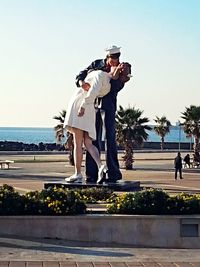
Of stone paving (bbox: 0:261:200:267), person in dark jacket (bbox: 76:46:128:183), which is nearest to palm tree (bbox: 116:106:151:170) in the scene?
person in dark jacket (bbox: 76:46:128:183)

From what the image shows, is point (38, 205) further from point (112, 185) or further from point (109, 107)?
point (109, 107)

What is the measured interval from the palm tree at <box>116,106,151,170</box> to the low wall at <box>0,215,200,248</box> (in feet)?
99.4

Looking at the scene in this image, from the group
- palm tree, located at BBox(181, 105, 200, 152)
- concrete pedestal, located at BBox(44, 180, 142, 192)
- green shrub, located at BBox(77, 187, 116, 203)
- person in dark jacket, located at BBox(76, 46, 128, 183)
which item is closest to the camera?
green shrub, located at BBox(77, 187, 116, 203)

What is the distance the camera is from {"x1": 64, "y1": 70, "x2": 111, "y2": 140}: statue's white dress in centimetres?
1947

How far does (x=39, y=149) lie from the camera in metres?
78.9

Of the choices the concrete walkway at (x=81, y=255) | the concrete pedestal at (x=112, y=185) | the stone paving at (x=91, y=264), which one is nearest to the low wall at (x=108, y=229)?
the concrete walkway at (x=81, y=255)

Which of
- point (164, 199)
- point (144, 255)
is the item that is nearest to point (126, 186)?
point (164, 199)

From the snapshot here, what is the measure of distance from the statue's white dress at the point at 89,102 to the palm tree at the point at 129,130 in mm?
23424

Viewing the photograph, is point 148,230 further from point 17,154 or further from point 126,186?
point 17,154

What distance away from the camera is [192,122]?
Answer: 49719mm

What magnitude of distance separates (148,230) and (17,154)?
5611cm

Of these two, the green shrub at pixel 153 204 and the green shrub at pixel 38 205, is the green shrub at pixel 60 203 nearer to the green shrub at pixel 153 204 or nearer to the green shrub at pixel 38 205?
the green shrub at pixel 38 205

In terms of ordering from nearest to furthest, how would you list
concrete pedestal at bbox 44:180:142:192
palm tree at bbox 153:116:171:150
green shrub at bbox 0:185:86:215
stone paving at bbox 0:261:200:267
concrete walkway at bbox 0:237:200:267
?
stone paving at bbox 0:261:200:267, concrete walkway at bbox 0:237:200:267, green shrub at bbox 0:185:86:215, concrete pedestal at bbox 44:180:142:192, palm tree at bbox 153:116:171:150

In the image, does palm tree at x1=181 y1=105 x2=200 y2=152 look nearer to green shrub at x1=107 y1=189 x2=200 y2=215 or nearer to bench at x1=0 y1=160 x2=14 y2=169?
bench at x1=0 y1=160 x2=14 y2=169
